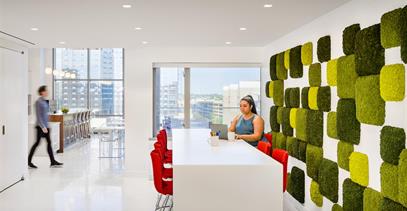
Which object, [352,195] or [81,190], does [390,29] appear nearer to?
[352,195]

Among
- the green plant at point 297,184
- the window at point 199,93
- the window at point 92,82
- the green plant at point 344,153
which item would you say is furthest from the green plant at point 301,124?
the window at point 92,82

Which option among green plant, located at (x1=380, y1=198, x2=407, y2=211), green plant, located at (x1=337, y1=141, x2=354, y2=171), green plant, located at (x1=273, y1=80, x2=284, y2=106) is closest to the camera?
green plant, located at (x1=380, y1=198, x2=407, y2=211)

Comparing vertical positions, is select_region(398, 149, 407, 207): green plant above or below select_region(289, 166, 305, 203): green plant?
above

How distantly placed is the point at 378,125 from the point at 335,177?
1042mm

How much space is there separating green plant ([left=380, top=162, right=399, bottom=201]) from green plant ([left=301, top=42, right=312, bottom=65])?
2042 mm

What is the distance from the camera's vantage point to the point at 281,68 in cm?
620

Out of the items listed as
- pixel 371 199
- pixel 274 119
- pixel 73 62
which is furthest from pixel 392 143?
pixel 73 62

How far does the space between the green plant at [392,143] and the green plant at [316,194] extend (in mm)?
1542

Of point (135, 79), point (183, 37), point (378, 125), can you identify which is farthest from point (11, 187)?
point (378, 125)

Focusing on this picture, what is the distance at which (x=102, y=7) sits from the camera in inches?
168

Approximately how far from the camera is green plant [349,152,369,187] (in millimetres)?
3535

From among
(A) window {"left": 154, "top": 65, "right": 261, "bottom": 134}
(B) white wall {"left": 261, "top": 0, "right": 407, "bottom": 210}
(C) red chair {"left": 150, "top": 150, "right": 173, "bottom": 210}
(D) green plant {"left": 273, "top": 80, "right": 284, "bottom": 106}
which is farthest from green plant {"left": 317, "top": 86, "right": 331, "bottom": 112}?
(A) window {"left": 154, "top": 65, "right": 261, "bottom": 134}

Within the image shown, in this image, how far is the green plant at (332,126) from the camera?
13.7 ft

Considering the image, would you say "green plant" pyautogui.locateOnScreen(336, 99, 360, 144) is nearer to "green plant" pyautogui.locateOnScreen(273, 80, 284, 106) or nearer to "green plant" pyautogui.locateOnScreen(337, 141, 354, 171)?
"green plant" pyautogui.locateOnScreen(337, 141, 354, 171)
